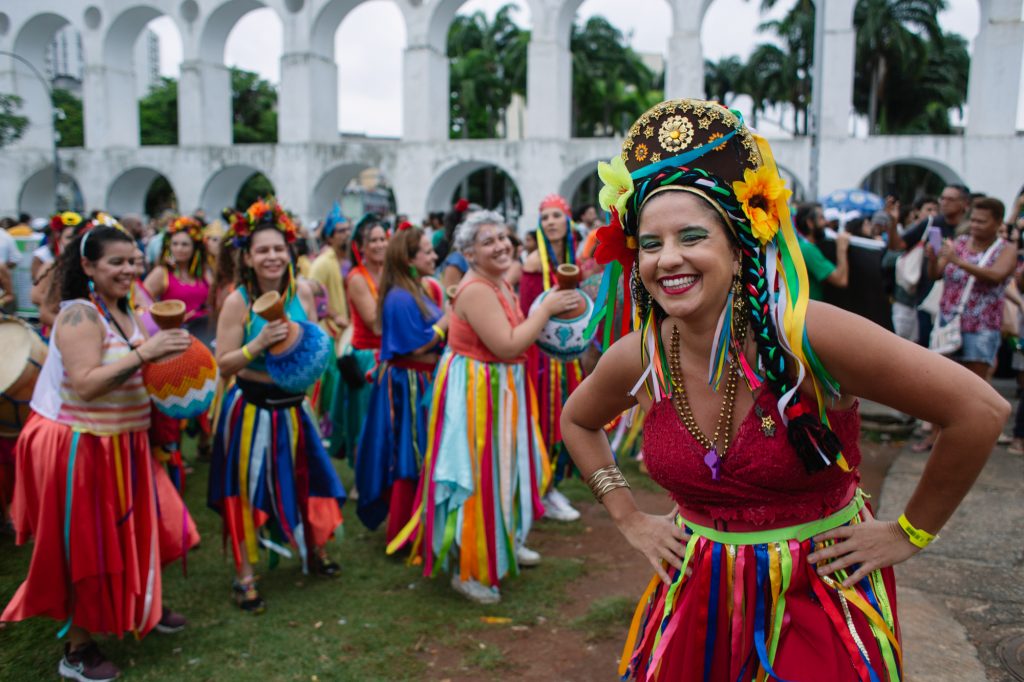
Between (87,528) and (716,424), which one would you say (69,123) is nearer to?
(87,528)

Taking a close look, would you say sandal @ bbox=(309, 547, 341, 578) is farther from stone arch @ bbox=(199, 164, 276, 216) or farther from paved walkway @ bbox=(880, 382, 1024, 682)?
stone arch @ bbox=(199, 164, 276, 216)

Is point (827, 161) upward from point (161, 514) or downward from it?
upward

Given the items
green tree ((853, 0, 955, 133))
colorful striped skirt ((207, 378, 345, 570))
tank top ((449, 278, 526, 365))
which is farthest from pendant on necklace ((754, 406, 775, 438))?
green tree ((853, 0, 955, 133))

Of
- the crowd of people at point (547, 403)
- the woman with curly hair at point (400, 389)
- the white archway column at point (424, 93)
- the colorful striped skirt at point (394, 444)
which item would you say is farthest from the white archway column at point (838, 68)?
the colorful striped skirt at point (394, 444)

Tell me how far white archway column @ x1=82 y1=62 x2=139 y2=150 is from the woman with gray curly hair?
27793mm

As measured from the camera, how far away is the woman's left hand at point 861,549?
6.08 ft

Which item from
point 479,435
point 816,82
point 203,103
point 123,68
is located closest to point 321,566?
point 479,435

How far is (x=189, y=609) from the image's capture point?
408 centimetres

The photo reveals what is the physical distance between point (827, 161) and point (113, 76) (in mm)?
23325

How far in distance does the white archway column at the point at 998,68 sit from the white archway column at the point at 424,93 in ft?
47.4

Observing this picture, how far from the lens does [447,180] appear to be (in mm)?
24656

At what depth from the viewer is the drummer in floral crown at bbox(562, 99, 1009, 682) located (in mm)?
1724

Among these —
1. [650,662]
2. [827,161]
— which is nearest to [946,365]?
[650,662]

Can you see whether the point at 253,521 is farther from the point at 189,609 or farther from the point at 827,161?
the point at 827,161
